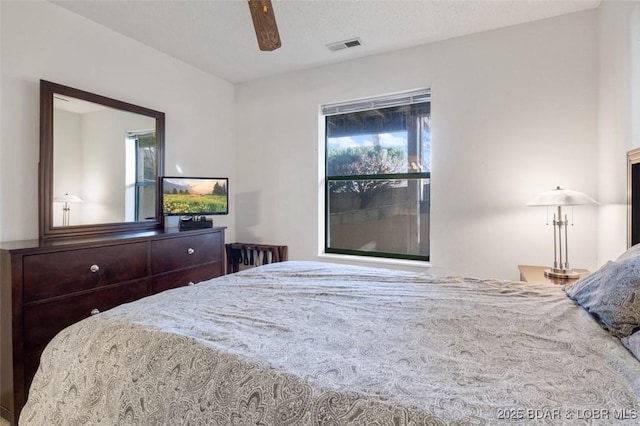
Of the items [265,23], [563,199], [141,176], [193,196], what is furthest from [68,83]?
[563,199]

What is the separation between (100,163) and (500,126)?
129 inches

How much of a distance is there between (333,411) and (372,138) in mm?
3003

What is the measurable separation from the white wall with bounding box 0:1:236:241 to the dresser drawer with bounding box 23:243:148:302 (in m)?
0.57

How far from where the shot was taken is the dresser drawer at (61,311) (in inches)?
70.5

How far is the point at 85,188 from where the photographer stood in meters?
2.48

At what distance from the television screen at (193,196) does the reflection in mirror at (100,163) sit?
5.7 inches

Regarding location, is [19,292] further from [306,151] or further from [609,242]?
[609,242]

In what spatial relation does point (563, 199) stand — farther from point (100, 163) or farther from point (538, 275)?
point (100, 163)

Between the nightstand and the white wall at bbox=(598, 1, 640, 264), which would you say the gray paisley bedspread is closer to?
the nightstand

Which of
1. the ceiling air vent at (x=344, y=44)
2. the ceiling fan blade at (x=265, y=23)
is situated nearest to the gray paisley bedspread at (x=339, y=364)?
the ceiling fan blade at (x=265, y=23)

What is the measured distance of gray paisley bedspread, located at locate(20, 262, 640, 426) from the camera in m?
0.72

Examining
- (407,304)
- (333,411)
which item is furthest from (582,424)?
(407,304)

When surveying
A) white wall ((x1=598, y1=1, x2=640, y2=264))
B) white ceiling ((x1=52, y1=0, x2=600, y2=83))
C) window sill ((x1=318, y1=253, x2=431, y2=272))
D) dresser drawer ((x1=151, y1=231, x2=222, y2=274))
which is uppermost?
white ceiling ((x1=52, y1=0, x2=600, y2=83))

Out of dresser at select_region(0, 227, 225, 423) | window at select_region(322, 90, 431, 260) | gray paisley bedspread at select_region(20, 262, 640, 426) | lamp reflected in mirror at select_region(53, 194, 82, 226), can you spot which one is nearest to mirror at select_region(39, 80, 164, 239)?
lamp reflected in mirror at select_region(53, 194, 82, 226)
